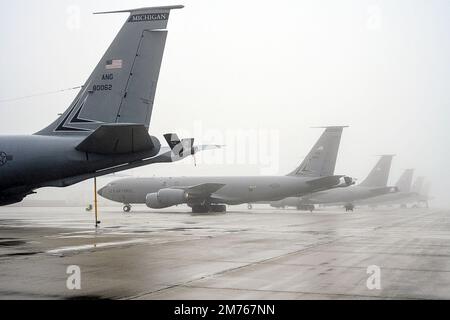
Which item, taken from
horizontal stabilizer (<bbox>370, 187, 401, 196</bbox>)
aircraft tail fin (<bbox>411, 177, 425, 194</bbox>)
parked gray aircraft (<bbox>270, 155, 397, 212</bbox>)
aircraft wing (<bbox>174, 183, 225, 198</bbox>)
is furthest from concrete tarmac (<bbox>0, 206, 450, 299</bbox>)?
aircraft tail fin (<bbox>411, 177, 425, 194</bbox>)

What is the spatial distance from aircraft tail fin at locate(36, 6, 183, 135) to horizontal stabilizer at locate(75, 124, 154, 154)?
1.64 meters

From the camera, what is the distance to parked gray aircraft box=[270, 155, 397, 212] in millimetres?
66875

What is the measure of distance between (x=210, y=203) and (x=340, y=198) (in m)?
23.5

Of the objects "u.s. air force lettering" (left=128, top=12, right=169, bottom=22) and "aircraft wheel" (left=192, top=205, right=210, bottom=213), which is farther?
"aircraft wheel" (left=192, top=205, right=210, bottom=213)

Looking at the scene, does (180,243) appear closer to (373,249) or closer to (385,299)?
(373,249)

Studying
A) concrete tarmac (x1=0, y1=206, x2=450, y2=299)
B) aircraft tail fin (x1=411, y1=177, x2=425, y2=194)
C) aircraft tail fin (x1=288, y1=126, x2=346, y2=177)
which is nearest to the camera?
concrete tarmac (x1=0, y1=206, x2=450, y2=299)

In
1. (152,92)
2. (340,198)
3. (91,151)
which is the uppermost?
(152,92)

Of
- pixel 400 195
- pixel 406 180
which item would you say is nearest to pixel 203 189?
pixel 400 195

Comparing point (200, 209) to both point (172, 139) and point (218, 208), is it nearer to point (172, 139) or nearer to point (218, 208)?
point (218, 208)

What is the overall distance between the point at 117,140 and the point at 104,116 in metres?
2.60

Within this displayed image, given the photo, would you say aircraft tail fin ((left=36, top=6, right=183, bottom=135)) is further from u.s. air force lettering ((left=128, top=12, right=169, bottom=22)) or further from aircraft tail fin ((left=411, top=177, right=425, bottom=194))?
aircraft tail fin ((left=411, top=177, right=425, bottom=194))

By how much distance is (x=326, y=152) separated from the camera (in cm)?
4838
